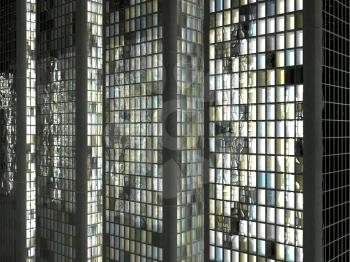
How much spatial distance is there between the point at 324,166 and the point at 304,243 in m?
7.82

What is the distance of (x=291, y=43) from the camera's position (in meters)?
48.8

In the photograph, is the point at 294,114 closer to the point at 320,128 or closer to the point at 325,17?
the point at 320,128

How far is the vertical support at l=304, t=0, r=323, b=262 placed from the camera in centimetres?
4694

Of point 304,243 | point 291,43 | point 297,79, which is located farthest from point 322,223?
point 291,43

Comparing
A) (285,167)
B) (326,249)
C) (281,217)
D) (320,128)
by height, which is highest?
(320,128)

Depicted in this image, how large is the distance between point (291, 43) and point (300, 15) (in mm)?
2821

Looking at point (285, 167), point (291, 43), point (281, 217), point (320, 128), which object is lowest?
point (281, 217)

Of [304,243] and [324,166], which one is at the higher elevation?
[324,166]

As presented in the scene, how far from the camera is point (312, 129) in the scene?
47.2m

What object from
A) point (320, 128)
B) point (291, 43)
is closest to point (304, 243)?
point (320, 128)

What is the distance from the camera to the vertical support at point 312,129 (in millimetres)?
46938

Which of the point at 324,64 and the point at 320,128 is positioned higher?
the point at 324,64

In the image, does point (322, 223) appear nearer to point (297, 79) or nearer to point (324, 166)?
point (324, 166)

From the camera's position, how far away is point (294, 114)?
1914 inches
